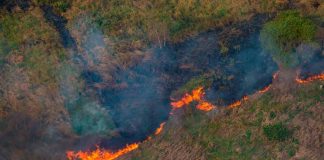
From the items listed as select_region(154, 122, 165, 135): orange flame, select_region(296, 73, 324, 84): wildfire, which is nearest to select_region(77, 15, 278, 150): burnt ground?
select_region(154, 122, 165, 135): orange flame

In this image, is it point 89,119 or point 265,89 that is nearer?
point 89,119

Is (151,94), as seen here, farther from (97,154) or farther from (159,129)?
(97,154)

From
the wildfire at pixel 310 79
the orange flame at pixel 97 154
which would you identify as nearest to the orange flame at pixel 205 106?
the orange flame at pixel 97 154

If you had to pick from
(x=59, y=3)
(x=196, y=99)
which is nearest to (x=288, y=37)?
(x=196, y=99)

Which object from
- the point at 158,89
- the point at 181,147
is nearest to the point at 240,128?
the point at 181,147

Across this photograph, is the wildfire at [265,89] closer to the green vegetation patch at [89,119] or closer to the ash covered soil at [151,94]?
the ash covered soil at [151,94]
